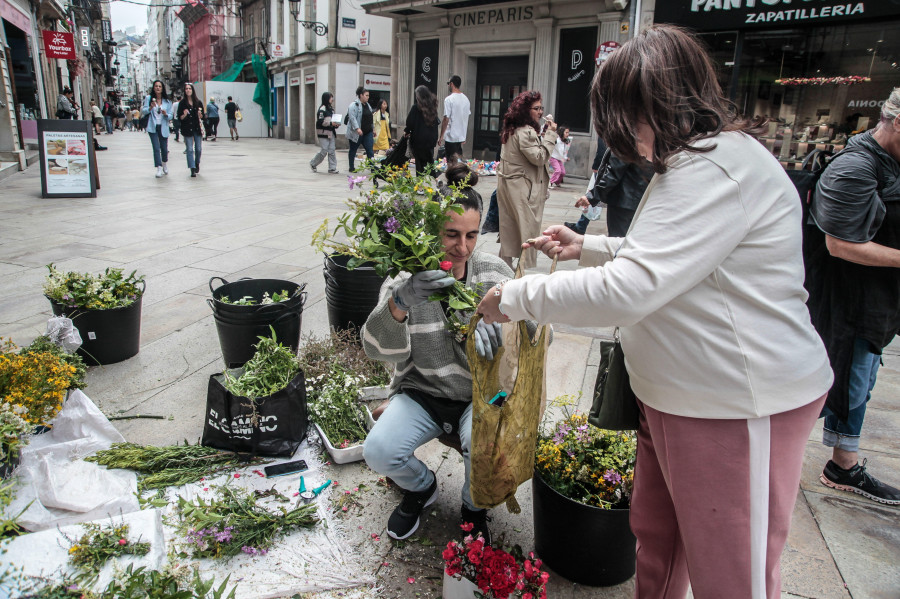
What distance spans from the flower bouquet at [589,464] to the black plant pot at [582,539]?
91 mm

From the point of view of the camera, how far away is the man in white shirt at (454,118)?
34.8ft

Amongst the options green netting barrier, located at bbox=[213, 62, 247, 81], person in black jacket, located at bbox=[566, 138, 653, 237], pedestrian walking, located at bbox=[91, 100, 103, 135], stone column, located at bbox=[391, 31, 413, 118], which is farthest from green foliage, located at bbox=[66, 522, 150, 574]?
green netting barrier, located at bbox=[213, 62, 247, 81]

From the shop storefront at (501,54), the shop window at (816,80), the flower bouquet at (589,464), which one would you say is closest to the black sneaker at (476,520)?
the flower bouquet at (589,464)

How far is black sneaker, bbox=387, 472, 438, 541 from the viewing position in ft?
7.91

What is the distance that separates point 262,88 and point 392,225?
3327 centimetres

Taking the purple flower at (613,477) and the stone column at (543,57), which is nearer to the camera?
the purple flower at (613,477)

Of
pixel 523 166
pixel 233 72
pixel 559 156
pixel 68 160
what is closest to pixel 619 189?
pixel 523 166

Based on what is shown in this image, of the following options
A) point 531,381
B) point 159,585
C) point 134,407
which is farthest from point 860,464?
point 134,407

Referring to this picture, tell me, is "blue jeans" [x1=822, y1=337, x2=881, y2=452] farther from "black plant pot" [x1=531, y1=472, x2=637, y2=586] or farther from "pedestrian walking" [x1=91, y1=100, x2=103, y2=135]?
"pedestrian walking" [x1=91, y1=100, x2=103, y2=135]

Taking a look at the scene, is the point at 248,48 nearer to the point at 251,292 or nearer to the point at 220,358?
the point at 220,358

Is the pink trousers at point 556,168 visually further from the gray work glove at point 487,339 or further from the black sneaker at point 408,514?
the gray work glove at point 487,339

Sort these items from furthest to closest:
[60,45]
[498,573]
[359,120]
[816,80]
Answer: [60,45]
[359,120]
[816,80]
[498,573]

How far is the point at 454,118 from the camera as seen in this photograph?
10.8 meters

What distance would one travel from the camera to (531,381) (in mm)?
1993
